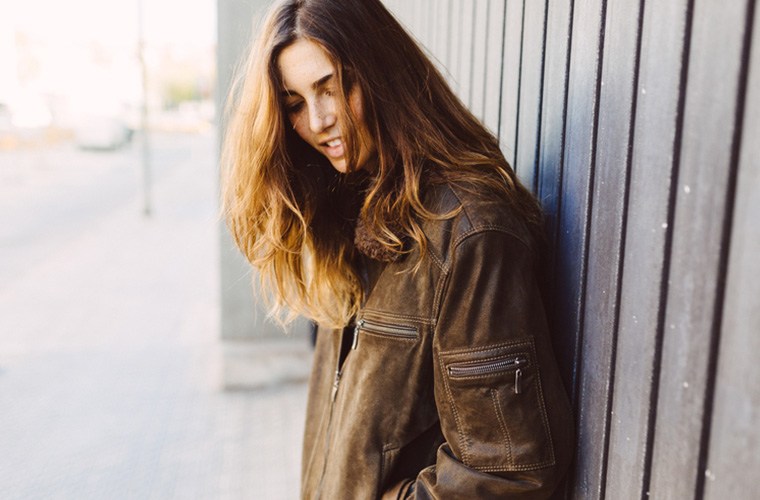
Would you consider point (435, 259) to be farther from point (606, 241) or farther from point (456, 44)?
point (456, 44)

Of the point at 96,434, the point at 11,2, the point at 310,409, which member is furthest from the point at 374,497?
the point at 11,2

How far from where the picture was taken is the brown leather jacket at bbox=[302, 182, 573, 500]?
1.38 m

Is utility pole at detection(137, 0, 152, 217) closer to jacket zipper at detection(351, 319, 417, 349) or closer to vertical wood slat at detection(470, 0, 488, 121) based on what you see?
vertical wood slat at detection(470, 0, 488, 121)

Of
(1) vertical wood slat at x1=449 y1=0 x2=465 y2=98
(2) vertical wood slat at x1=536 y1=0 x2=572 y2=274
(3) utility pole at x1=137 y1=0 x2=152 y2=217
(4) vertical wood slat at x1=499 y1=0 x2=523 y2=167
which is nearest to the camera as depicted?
(2) vertical wood slat at x1=536 y1=0 x2=572 y2=274

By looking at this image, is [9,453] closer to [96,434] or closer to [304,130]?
[96,434]

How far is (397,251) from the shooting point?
1.57 m

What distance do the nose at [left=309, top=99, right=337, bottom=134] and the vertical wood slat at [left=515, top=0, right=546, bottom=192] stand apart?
0.52m

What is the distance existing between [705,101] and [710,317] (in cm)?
30

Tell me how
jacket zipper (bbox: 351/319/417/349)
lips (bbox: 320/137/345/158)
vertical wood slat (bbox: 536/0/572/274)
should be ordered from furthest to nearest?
lips (bbox: 320/137/345/158)
vertical wood slat (bbox: 536/0/572/274)
jacket zipper (bbox: 351/319/417/349)

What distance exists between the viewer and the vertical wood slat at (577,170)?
57.7 inches

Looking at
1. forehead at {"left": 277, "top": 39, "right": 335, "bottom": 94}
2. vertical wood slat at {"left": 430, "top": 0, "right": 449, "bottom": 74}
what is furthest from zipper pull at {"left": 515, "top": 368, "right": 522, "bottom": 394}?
vertical wood slat at {"left": 430, "top": 0, "right": 449, "bottom": 74}

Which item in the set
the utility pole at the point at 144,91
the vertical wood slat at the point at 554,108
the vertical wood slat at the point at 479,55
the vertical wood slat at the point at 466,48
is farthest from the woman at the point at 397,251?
the utility pole at the point at 144,91

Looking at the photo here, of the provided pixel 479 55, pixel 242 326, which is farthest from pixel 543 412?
pixel 242 326

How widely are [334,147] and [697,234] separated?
946 millimetres
